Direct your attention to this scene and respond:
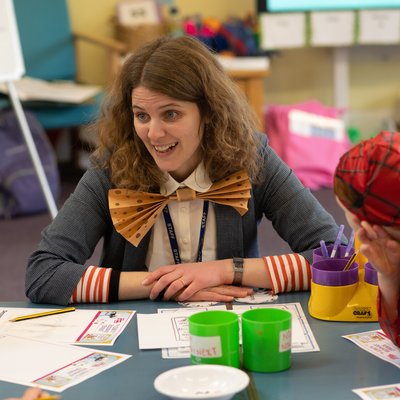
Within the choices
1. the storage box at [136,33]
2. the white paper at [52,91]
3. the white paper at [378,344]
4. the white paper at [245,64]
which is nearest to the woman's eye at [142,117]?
the white paper at [378,344]

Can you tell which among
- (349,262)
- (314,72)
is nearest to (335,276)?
(349,262)

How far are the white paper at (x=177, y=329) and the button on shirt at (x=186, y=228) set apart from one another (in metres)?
0.30

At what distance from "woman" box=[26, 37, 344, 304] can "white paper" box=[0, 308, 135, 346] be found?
74mm

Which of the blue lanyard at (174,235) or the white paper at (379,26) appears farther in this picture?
the white paper at (379,26)

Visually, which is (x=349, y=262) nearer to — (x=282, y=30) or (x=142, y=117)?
(x=142, y=117)

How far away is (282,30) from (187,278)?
3502mm

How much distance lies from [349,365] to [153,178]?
72 centimetres

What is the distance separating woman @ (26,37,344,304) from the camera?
5.35 ft

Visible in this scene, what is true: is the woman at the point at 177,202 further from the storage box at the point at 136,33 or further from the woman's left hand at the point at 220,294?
the storage box at the point at 136,33

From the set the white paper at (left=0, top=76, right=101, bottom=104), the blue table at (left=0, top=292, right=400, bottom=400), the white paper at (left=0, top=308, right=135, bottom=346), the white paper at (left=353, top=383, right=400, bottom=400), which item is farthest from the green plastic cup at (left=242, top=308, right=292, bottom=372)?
the white paper at (left=0, top=76, right=101, bottom=104)

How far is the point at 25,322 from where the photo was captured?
1507 millimetres

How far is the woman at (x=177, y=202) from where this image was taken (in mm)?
1632

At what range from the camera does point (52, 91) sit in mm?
4434

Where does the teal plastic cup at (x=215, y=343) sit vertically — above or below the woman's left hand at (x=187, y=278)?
above
